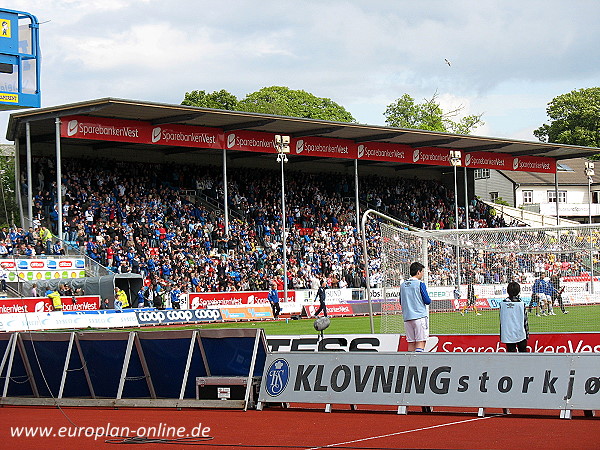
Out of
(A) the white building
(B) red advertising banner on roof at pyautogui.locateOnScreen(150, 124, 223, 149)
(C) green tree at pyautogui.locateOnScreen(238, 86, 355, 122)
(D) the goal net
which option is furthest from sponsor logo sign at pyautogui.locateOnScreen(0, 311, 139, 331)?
(C) green tree at pyautogui.locateOnScreen(238, 86, 355, 122)

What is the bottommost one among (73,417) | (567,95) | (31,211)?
(73,417)

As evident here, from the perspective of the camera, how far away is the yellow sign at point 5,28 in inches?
640

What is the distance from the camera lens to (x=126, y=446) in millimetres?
11008

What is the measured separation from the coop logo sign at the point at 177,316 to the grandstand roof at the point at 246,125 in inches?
389

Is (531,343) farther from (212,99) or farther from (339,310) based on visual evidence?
(212,99)

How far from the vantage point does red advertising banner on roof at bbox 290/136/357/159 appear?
5222 centimetres

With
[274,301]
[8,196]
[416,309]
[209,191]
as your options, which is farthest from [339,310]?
[416,309]

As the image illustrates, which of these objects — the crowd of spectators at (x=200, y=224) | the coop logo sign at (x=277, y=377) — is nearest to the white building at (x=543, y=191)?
the crowd of spectators at (x=200, y=224)

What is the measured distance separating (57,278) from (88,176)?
415 inches

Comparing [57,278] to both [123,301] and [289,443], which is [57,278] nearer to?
[123,301]

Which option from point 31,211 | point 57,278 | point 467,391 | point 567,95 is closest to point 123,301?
point 57,278

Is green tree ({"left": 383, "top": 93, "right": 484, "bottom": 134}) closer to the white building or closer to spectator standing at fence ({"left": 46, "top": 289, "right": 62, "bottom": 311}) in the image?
the white building

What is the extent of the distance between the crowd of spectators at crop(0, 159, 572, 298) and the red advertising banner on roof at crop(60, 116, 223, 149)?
342 centimetres

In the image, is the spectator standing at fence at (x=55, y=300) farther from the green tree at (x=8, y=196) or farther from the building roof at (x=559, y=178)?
the building roof at (x=559, y=178)
